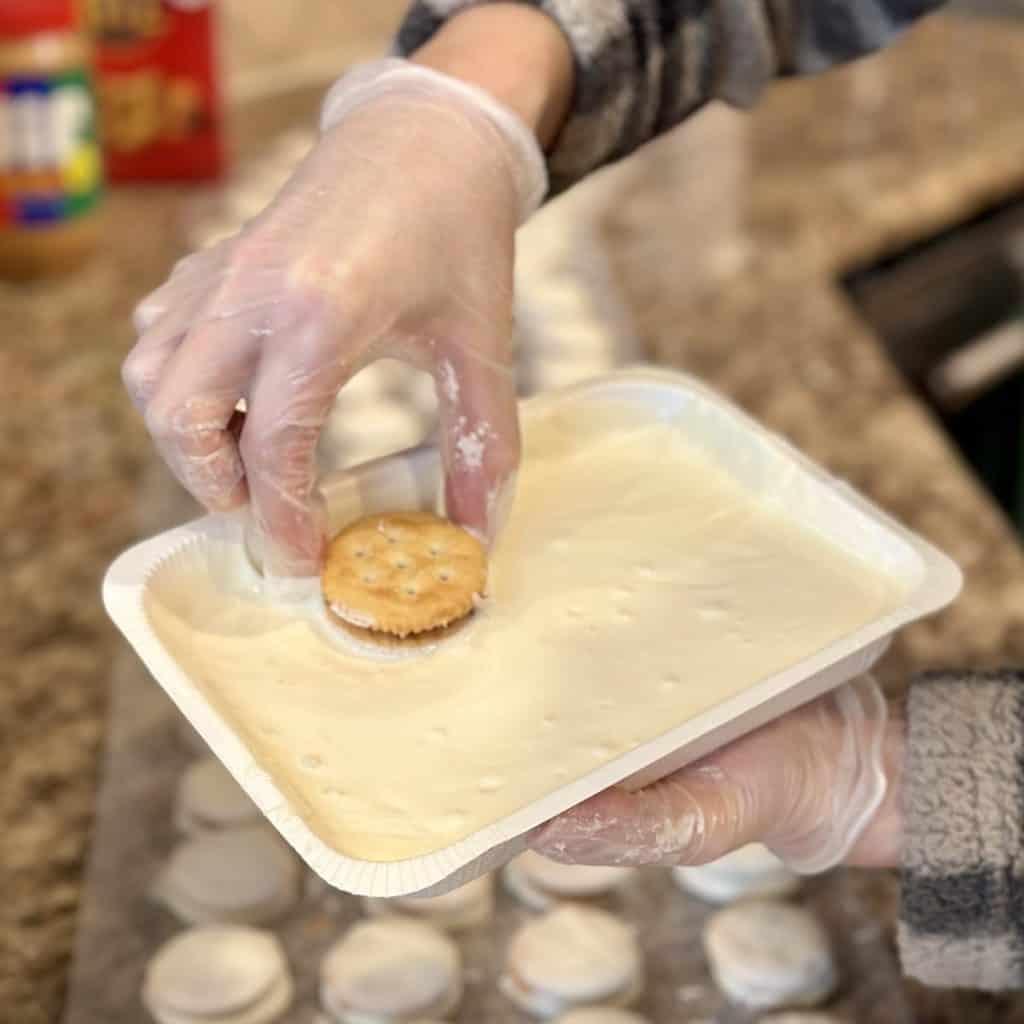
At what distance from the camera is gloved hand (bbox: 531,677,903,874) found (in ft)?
2.00

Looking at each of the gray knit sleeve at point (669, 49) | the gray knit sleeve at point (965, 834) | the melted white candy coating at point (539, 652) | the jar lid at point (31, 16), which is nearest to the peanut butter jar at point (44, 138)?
the jar lid at point (31, 16)

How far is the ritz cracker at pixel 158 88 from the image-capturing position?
1457mm

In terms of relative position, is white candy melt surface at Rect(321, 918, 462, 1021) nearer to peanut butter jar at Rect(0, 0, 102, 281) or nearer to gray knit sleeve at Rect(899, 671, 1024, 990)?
A: gray knit sleeve at Rect(899, 671, 1024, 990)

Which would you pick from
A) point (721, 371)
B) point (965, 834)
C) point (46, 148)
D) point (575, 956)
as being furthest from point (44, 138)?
point (965, 834)

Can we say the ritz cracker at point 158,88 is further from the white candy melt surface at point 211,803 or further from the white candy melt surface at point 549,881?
Answer: the white candy melt surface at point 549,881

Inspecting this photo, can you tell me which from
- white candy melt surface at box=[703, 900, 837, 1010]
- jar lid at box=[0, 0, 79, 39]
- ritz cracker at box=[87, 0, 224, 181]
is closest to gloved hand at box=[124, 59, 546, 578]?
white candy melt surface at box=[703, 900, 837, 1010]

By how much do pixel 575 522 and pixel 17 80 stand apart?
0.76 m

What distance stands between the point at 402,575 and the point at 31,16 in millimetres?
782

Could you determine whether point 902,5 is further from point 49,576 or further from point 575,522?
point 49,576

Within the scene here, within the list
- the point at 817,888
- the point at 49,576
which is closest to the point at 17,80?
the point at 49,576

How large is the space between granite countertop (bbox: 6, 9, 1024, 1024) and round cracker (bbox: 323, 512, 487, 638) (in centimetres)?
30

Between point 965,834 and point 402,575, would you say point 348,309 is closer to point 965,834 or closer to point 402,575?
point 402,575

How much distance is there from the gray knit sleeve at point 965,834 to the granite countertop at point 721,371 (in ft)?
0.44

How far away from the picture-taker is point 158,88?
1.50 metres
